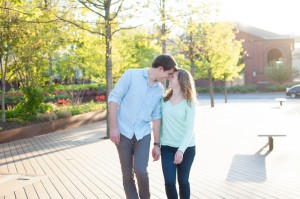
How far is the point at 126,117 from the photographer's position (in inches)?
181

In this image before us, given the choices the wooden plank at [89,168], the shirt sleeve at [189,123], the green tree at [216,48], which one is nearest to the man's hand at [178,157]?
the shirt sleeve at [189,123]

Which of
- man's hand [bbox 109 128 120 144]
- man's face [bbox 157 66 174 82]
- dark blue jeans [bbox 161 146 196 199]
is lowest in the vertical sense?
dark blue jeans [bbox 161 146 196 199]

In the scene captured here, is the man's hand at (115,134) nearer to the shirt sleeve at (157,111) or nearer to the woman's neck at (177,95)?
the shirt sleeve at (157,111)

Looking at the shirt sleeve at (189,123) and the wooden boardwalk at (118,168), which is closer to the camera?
the shirt sleeve at (189,123)

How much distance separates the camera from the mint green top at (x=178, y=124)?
434 cm

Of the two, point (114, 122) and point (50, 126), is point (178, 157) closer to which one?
point (114, 122)

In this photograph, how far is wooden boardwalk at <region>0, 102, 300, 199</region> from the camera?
641cm

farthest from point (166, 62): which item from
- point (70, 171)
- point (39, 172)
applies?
point (39, 172)

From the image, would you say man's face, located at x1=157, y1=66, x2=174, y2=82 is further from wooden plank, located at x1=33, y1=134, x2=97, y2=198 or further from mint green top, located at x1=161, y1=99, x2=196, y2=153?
wooden plank, located at x1=33, y1=134, x2=97, y2=198

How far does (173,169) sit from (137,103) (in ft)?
2.82

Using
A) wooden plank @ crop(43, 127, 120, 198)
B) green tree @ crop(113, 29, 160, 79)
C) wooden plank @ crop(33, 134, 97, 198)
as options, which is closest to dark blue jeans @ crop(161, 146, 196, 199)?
wooden plank @ crop(43, 127, 120, 198)

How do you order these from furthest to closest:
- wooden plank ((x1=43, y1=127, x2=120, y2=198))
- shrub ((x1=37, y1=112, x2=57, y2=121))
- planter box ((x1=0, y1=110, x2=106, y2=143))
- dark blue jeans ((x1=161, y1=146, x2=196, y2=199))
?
1. shrub ((x1=37, y1=112, x2=57, y2=121))
2. planter box ((x1=0, y1=110, x2=106, y2=143))
3. wooden plank ((x1=43, y1=127, x2=120, y2=198))
4. dark blue jeans ((x1=161, y1=146, x2=196, y2=199))

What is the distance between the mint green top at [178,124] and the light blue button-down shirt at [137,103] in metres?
0.16

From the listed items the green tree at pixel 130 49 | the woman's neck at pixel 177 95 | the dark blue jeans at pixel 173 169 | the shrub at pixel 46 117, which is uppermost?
the green tree at pixel 130 49
